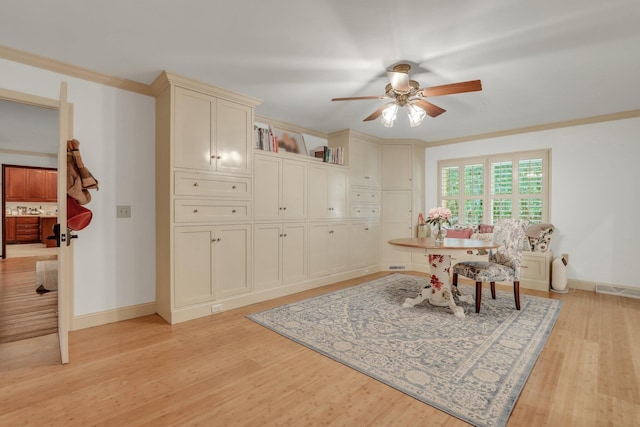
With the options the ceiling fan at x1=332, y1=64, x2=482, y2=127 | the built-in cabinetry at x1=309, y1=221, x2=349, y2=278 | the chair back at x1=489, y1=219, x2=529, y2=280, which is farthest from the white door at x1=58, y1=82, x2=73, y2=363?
the chair back at x1=489, y1=219, x2=529, y2=280

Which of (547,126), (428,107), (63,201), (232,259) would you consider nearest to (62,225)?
(63,201)

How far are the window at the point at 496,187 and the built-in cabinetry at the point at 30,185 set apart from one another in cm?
965

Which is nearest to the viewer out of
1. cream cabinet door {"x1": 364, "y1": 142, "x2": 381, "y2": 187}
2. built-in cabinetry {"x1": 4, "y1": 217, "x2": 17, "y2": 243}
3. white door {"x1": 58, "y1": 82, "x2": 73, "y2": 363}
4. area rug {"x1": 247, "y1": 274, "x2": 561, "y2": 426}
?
area rug {"x1": 247, "y1": 274, "x2": 561, "y2": 426}

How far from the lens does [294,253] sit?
13.4ft

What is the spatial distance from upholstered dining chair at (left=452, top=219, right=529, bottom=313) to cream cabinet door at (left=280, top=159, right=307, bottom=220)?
2.15 metres

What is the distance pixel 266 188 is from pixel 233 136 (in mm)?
753

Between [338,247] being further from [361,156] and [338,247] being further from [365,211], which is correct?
[361,156]

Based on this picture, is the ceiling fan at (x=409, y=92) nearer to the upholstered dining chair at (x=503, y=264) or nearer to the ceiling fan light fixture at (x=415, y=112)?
the ceiling fan light fixture at (x=415, y=112)

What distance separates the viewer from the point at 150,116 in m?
3.20

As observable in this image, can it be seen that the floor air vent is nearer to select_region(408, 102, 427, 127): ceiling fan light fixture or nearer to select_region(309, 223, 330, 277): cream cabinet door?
select_region(408, 102, 427, 127): ceiling fan light fixture

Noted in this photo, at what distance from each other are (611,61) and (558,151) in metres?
2.15

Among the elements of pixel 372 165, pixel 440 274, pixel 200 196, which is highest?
pixel 372 165

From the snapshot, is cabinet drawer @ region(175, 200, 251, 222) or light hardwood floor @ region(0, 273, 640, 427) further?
cabinet drawer @ region(175, 200, 251, 222)

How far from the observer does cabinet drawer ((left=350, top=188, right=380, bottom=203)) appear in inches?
197
